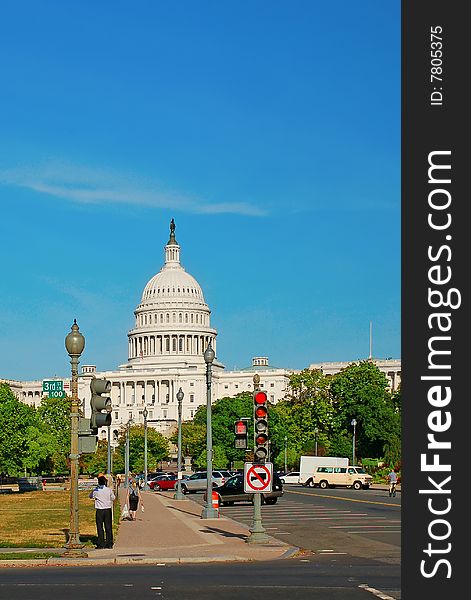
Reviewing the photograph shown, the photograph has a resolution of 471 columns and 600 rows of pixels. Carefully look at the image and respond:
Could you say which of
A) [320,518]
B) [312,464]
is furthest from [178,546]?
[312,464]

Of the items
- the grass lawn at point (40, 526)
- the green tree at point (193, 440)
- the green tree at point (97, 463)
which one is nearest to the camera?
the grass lawn at point (40, 526)

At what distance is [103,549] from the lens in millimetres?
27969

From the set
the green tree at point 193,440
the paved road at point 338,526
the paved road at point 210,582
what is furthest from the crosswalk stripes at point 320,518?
the green tree at point 193,440

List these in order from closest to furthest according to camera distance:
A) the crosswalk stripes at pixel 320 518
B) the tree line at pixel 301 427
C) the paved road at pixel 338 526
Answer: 1. the paved road at pixel 338 526
2. the crosswalk stripes at pixel 320 518
3. the tree line at pixel 301 427

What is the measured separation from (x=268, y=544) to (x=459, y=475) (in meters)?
20.7

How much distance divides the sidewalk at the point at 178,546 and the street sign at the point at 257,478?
144 centimetres

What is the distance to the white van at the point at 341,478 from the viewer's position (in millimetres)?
91250

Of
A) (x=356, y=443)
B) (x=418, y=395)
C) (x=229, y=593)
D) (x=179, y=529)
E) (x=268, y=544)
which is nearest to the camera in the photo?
(x=418, y=395)

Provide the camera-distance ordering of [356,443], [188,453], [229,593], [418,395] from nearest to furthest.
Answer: [418,395], [229,593], [356,443], [188,453]

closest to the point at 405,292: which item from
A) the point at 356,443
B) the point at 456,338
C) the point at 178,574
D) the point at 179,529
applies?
the point at 456,338

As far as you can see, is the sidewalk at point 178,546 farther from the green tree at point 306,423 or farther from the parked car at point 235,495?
the green tree at point 306,423

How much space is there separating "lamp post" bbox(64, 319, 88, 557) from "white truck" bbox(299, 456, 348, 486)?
74765 millimetres

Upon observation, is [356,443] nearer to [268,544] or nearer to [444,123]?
[268,544]

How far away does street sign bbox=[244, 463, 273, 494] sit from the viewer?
2920 cm
